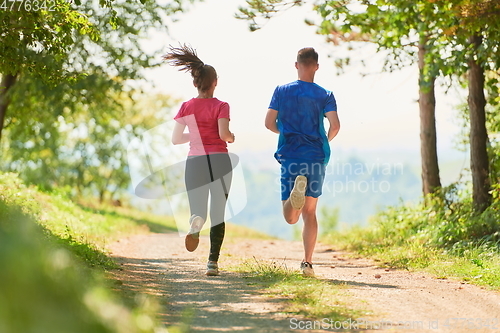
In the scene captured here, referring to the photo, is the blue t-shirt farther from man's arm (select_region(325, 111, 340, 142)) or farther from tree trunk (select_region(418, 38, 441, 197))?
tree trunk (select_region(418, 38, 441, 197))

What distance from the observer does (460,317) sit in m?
4.81

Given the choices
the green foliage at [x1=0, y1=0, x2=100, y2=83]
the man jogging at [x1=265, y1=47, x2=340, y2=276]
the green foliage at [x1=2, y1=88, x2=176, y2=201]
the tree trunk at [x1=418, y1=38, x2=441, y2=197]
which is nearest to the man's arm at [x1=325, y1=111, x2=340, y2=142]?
the man jogging at [x1=265, y1=47, x2=340, y2=276]

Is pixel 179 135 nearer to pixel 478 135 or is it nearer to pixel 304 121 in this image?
pixel 304 121

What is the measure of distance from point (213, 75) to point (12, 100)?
12.9 m

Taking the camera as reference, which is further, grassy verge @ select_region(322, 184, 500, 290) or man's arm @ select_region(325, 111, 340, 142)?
grassy verge @ select_region(322, 184, 500, 290)

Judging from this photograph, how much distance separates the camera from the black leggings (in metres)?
6.62

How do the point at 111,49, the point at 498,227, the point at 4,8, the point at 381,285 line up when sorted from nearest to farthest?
the point at 381,285 → the point at 4,8 → the point at 498,227 → the point at 111,49

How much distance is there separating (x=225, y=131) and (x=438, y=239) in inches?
204

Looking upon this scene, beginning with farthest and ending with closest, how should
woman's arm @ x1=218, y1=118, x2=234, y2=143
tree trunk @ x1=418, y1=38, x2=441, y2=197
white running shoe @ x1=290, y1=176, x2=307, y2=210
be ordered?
tree trunk @ x1=418, y1=38, x2=441, y2=197, woman's arm @ x1=218, y1=118, x2=234, y2=143, white running shoe @ x1=290, y1=176, x2=307, y2=210

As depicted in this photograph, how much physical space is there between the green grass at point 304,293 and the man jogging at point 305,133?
0.50 metres

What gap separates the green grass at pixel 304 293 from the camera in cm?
455

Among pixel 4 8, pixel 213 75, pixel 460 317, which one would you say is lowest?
pixel 460 317

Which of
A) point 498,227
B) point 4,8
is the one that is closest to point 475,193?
point 498,227

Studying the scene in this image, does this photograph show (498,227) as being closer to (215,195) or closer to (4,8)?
(215,195)
